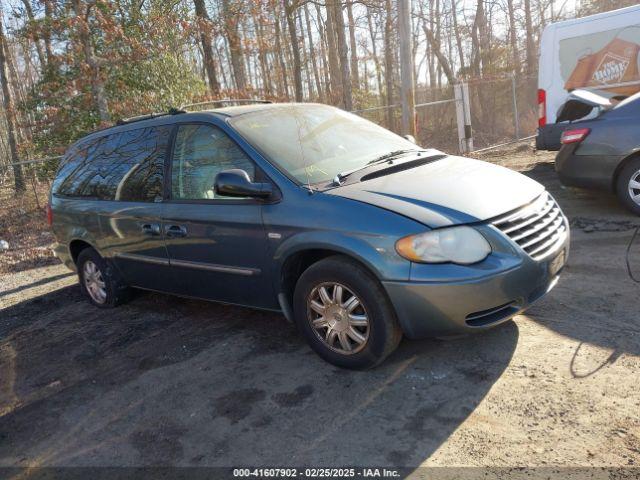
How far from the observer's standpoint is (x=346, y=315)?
127 inches

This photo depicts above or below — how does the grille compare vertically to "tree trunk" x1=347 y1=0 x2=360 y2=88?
below

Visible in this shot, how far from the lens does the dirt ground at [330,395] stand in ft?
→ 8.44

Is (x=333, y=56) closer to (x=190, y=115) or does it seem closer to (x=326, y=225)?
(x=190, y=115)

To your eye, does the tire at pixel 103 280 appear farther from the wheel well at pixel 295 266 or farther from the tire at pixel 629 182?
the tire at pixel 629 182

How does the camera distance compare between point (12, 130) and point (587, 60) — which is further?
point (12, 130)

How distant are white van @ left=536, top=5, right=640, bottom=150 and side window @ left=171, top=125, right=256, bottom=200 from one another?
251 inches

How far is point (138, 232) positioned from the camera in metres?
4.48

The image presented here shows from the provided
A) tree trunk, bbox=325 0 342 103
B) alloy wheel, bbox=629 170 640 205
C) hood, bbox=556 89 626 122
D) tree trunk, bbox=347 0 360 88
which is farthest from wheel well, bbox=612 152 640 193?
tree trunk, bbox=347 0 360 88

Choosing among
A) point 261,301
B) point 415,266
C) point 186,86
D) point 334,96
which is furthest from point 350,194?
point 334,96

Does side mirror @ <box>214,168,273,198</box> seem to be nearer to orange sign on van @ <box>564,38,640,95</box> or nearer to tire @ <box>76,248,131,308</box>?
tire @ <box>76,248,131,308</box>

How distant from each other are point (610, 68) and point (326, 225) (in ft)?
25.6

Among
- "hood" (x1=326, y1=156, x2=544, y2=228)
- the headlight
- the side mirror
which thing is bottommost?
the headlight

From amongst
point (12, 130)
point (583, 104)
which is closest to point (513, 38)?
point (583, 104)

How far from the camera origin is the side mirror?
339 cm
